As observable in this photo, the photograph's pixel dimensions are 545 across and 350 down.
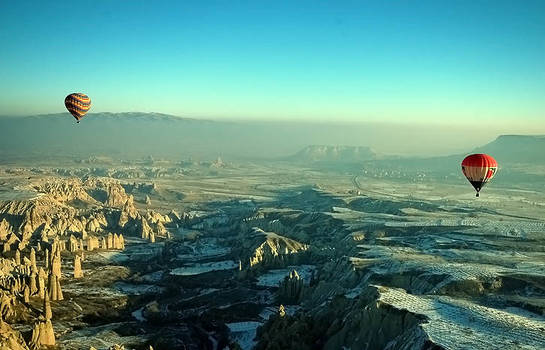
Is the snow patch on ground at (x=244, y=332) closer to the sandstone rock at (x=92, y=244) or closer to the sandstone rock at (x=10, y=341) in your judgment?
the sandstone rock at (x=10, y=341)

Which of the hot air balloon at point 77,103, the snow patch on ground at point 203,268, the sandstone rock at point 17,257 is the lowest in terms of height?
the snow patch on ground at point 203,268

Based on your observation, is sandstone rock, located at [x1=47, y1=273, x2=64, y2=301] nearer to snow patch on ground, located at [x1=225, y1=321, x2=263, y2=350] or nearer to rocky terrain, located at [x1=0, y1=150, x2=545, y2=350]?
rocky terrain, located at [x1=0, y1=150, x2=545, y2=350]

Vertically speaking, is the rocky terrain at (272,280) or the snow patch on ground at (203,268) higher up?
the rocky terrain at (272,280)

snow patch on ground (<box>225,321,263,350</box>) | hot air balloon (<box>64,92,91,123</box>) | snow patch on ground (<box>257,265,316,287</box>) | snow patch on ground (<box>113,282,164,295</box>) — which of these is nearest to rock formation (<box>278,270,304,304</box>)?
snow patch on ground (<box>257,265,316,287</box>)

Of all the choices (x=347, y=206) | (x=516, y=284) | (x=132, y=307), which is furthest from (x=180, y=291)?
(x=347, y=206)

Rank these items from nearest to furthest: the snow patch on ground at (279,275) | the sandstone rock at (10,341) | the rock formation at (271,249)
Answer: the sandstone rock at (10,341) < the snow patch on ground at (279,275) < the rock formation at (271,249)

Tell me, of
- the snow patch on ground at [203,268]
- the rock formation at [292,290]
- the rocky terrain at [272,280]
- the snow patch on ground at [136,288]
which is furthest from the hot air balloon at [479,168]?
the snow patch on ground at [136,288]

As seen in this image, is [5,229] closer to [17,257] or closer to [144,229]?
[17,257]
